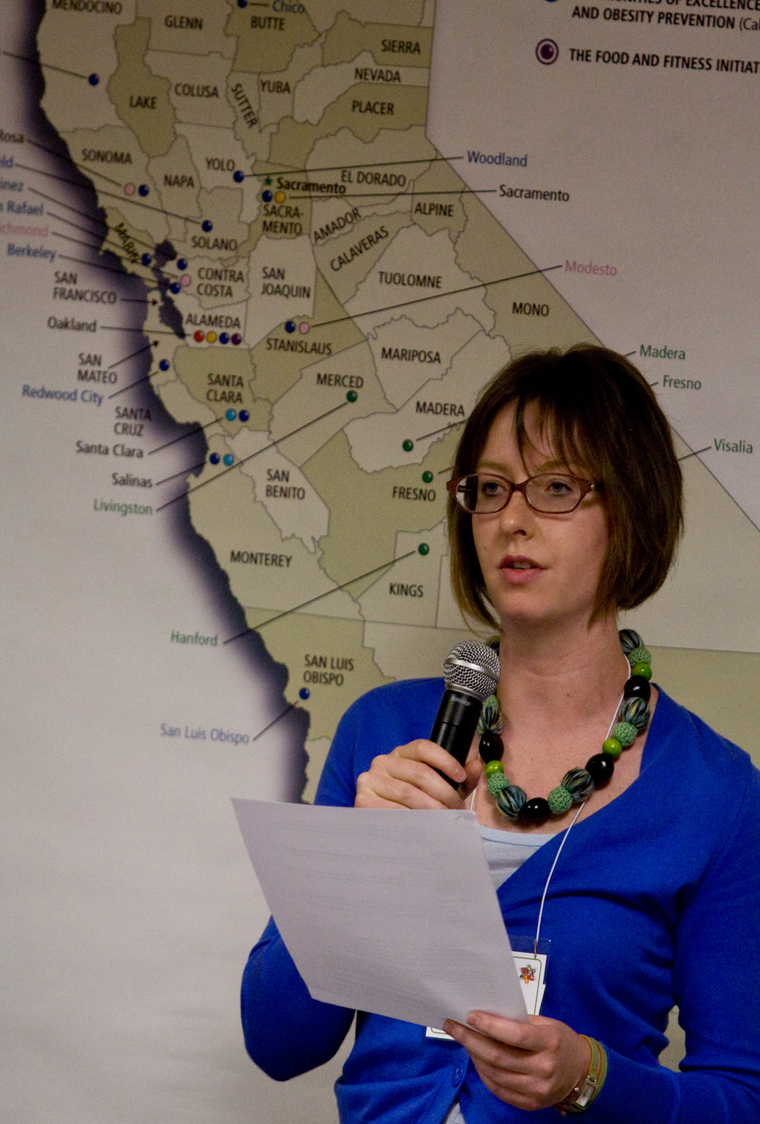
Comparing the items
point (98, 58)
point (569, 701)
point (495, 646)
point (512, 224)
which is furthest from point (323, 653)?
point (98, 58)

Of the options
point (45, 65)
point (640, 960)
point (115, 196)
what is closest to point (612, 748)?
point (640, 960)

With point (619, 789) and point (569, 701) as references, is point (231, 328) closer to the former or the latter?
point (569, 701)

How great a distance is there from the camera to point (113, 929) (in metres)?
2.28

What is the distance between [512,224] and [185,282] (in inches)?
27.2

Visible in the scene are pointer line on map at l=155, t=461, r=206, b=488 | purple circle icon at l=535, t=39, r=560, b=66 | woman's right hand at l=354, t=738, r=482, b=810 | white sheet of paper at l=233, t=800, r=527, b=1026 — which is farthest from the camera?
pointer line on map at l=155, t=461, r=206, b=488

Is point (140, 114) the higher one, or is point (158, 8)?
point (158, 8)

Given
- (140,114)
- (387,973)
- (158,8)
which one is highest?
(158,8)

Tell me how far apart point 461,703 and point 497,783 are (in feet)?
1.11

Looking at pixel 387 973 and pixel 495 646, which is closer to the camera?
pixel 387 973

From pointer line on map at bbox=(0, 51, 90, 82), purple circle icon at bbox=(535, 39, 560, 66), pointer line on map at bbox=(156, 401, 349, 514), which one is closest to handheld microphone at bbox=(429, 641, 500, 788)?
pointer line on map at bbox=(156, 401, 349, 514)

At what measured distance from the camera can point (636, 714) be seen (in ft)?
4.93

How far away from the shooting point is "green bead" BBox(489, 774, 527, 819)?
1453 mm

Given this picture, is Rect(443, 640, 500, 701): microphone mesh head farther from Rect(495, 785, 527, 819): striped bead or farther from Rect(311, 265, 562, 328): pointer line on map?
Rect(311, 265, 562, 328): pointer line on map

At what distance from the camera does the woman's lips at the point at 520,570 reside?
57.4 inches
